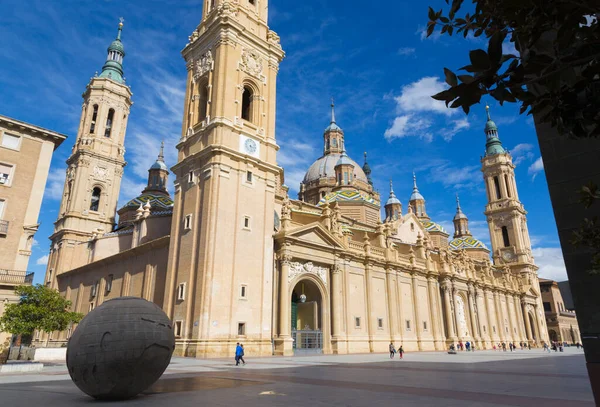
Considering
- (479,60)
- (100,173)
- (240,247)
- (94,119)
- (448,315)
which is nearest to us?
(479,60)

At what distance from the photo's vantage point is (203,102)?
35062 millimetres

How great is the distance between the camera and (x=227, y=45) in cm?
3275

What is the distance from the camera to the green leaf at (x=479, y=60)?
9.10 feet

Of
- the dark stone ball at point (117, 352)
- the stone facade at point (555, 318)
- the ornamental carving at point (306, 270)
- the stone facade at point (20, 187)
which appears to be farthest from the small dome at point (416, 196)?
the dark stone ball at point (117, 352)

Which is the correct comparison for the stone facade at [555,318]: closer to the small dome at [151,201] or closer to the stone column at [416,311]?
the stone column at [416,311]

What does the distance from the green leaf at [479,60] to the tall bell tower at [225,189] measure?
2515 centimetres

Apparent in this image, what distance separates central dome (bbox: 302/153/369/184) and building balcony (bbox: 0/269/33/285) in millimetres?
49195

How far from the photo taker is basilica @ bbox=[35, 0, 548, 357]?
92.2 ft

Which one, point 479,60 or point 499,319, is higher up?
point 499,319

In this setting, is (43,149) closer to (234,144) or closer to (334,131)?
(234,144)

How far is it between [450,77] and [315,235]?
1256 inches

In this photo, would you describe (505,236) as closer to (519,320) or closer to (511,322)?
(519,320)

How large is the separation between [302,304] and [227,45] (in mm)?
22025

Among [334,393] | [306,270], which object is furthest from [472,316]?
[334,393]
